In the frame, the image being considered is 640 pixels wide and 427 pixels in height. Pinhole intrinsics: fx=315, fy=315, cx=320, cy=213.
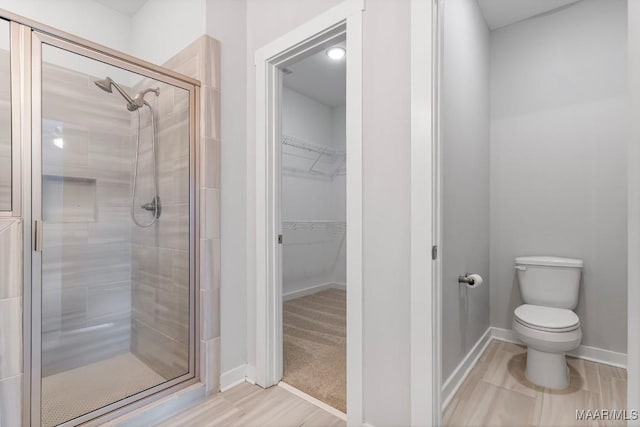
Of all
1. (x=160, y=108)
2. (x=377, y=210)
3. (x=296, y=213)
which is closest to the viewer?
(x=377, y=210)

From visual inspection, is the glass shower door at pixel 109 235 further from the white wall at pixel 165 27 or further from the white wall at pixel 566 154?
the white wall at pixel 566 154

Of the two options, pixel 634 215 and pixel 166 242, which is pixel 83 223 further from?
pixel 634 215

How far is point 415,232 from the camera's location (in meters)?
1.31

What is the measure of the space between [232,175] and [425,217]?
48.2 inches

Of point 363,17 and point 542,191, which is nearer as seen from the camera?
point 363,17

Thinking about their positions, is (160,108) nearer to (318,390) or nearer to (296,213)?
(318,390)

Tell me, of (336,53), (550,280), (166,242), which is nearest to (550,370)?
(550,280)

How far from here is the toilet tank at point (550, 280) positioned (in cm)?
222

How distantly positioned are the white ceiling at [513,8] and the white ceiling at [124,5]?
2.62 m

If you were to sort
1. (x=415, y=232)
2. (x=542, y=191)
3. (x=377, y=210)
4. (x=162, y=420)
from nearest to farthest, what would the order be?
(x=415, y=232)
(x=377, y=210)
(x=162, y=420)
(x=542, y=191)

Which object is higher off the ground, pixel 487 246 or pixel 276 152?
pixel 276 152

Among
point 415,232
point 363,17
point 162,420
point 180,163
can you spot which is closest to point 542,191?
point 415,232

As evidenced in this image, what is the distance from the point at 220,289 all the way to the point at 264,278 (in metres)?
0.27

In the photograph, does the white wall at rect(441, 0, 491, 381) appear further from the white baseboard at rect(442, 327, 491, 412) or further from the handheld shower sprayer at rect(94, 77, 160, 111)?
the handheld shower sprayer at rect(94, 77, 160, 111)
